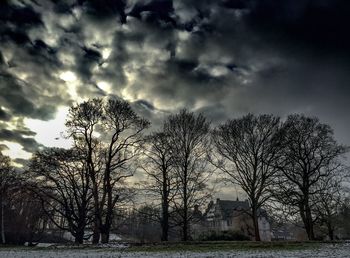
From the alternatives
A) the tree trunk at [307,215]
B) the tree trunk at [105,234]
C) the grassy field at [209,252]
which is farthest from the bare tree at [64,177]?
the tree trunk at [307,215]

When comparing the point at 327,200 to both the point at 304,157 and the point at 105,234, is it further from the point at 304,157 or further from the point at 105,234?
the point at 105,234

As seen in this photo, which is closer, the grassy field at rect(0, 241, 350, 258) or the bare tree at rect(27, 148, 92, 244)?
the grassy field at rect(0, 241, 350, 258)

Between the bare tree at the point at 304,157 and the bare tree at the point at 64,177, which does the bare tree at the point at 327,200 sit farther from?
the bare tree at the point at 64,177

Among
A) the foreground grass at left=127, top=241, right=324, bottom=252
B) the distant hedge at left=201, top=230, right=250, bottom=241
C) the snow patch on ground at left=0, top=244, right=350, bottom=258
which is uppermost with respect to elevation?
the distant hedge at left=201, top=230, right=250, bottom=241

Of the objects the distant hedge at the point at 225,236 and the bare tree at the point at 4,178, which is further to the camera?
the bare tree at the point at 4,178

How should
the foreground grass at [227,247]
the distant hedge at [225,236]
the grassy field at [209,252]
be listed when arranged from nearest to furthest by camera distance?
the grassy field at [209,252], the foreground grass at [227,247], the distant hedge at [225,236]

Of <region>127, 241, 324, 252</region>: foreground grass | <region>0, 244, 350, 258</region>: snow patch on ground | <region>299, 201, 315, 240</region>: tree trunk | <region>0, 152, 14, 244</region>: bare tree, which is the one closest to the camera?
<region>0, 244, 350, 258</region>: snow patch on ground

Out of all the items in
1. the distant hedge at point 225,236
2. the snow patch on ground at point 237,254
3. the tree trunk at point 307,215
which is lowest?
the snow patch on ground at point 237,254

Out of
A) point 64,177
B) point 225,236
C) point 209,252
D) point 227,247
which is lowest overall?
point 209,252

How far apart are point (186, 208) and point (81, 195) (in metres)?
13.2

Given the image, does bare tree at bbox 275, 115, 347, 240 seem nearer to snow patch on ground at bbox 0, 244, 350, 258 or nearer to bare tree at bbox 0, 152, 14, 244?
snow patch on ground at bbox 0, 244, 350, 258

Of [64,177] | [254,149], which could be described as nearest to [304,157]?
[254,149]

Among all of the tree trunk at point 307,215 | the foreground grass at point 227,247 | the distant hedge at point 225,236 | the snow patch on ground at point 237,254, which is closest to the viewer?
the snow patch on ground at point 237,254

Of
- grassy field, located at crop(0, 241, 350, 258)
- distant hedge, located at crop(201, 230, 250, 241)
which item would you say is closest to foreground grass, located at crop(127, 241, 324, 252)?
grassy field, located at crop(0, 241, 350, 258)
